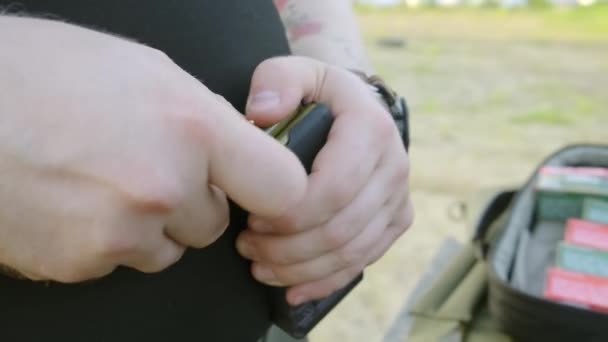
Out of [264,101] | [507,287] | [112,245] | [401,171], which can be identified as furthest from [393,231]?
[507,287]

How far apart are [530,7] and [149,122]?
2.69 m

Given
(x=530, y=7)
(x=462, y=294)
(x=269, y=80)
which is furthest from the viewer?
(x=530, y=7)

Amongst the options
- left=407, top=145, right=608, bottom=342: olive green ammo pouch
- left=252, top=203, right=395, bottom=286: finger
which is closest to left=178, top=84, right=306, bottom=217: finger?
left=252, top=203, right=395, bottom=286: finger

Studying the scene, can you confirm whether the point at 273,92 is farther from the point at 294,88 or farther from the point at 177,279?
the point at 177,279

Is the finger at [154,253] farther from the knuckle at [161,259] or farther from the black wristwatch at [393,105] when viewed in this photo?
the black wristwatch at [393,105]

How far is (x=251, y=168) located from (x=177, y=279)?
12 cm

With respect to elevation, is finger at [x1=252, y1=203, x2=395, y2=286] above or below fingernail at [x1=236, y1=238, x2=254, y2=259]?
below

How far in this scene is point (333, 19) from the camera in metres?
0.62

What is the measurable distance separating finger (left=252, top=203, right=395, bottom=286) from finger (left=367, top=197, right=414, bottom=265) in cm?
2

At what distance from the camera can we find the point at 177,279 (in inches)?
17.3

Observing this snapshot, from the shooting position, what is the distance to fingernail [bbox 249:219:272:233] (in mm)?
434

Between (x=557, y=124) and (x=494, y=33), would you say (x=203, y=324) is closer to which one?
(x=557, y=124)

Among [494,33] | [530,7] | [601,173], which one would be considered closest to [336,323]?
[601,173]

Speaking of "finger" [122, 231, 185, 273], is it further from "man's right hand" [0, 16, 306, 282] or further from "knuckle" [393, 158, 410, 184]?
"knuckle" [393, 158, 410, 184]
